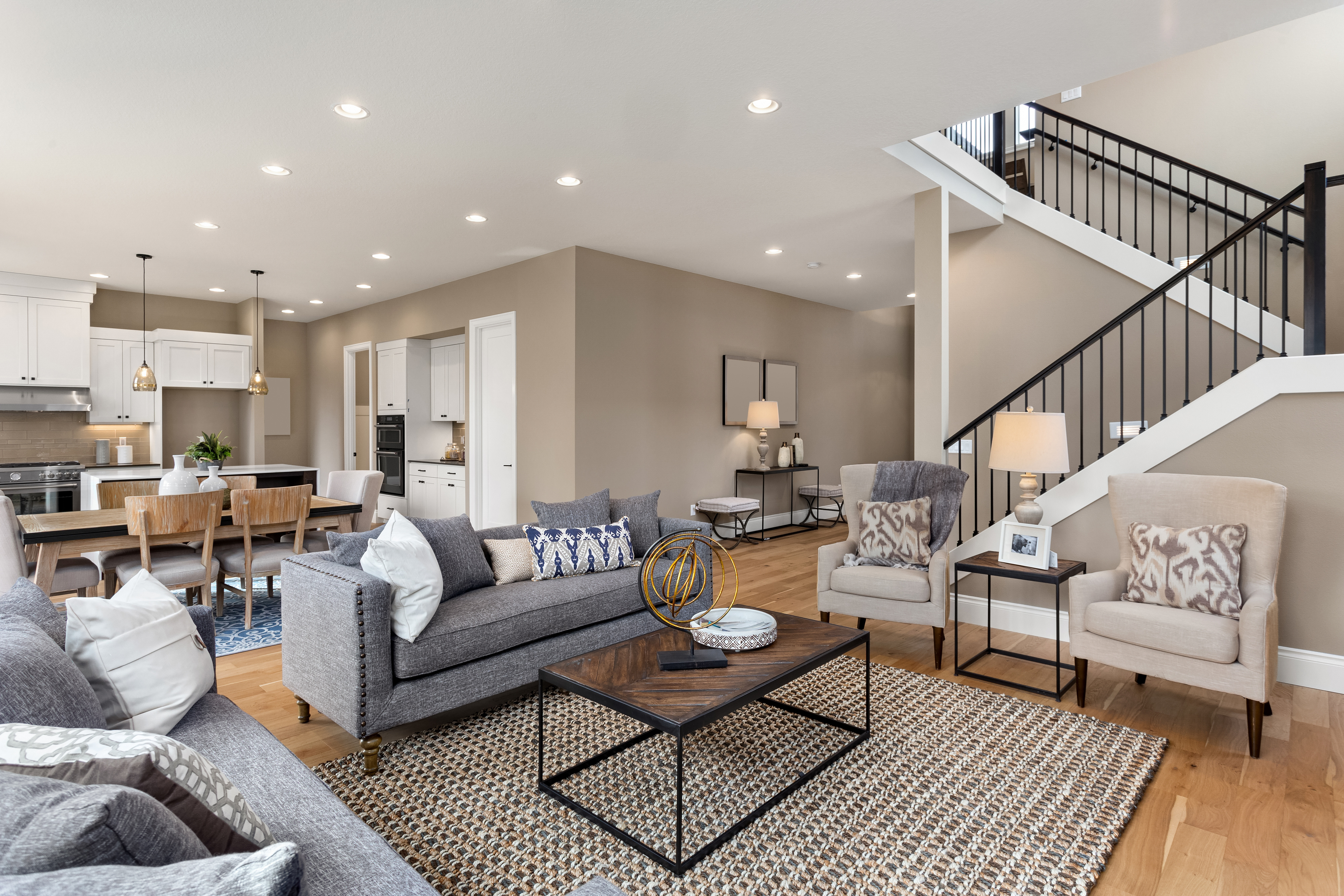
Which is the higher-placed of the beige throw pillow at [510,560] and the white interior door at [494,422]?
the white interior door at [494,422]

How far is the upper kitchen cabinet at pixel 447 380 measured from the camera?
740 cm

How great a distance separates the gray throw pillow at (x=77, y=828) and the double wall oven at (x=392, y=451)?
7190 millimetres

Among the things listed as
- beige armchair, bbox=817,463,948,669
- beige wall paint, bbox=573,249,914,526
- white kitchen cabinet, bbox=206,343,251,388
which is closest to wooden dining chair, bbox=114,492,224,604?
beige wall paint, bbox=573,249,914,526

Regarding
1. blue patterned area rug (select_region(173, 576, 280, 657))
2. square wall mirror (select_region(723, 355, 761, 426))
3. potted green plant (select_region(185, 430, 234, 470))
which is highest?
square wall mirror (select_region(723, 355, 761, 426))

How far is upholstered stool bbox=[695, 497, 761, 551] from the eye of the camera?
665 centimetres

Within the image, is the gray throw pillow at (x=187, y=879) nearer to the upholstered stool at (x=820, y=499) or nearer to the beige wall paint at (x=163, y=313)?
the upholstered stool at (x=820, y=499)

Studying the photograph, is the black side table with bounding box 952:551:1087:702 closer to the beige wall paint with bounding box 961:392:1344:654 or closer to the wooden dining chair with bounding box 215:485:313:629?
the beige wall paint with bounding box 961:392:1344:654

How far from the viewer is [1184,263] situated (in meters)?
5.21

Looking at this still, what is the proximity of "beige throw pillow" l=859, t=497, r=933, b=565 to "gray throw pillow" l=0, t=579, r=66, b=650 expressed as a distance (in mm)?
3365

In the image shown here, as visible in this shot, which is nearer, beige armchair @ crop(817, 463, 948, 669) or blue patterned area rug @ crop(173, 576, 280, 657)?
beige armchair @ crop(817, 463, 948, 669)

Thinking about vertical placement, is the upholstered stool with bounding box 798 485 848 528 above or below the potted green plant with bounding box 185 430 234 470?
below

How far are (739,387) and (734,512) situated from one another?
1.38 m

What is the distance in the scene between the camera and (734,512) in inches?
262

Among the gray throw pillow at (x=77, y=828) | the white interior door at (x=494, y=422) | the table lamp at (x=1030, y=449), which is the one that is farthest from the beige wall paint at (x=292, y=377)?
the gray throw pillow at (x=77, y=828)
